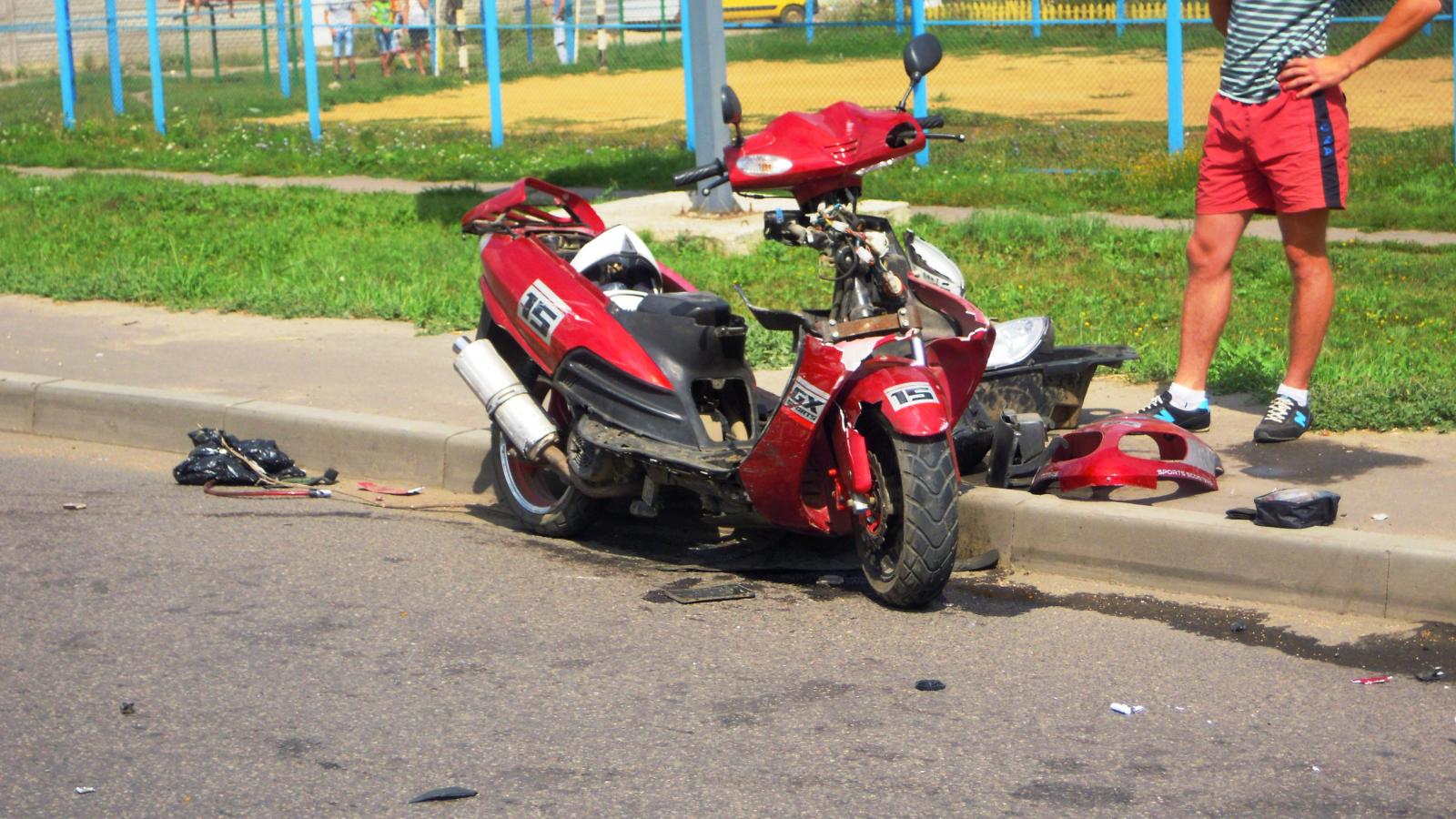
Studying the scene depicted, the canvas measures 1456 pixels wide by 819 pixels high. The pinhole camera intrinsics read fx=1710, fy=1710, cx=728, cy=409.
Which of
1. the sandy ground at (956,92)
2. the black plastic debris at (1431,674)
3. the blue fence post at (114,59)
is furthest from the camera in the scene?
the blue fence post at (114,59)

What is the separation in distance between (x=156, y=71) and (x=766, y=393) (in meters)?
15.8

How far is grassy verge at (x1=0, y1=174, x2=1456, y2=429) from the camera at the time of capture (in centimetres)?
743

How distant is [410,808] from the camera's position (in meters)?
3.67

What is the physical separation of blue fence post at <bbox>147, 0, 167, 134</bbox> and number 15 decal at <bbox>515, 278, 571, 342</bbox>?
15.3m

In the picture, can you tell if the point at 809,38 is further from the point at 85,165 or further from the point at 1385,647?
the point at 1385,647

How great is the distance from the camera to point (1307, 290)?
648 cm

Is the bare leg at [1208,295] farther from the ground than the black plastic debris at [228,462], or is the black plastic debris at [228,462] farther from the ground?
the bare leg at [1208,295]

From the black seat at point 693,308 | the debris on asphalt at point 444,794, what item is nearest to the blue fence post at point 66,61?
the black seat at point 693,308

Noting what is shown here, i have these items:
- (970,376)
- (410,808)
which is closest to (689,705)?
(410,808)

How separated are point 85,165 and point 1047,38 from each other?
1057 centimetres

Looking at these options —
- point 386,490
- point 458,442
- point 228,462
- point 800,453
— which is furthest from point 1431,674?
point 228,462

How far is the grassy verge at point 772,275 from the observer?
7.43 m

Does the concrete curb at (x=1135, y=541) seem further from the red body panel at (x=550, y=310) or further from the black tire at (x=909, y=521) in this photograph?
the red body panel at (x=550, y=310)

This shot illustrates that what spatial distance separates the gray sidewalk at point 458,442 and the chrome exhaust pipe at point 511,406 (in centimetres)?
72
